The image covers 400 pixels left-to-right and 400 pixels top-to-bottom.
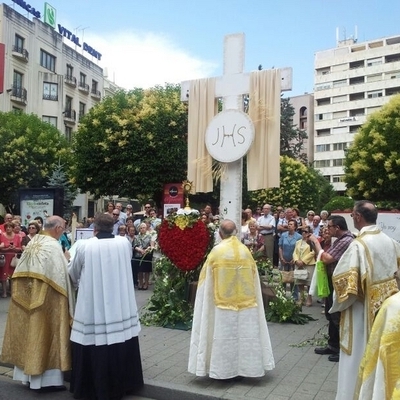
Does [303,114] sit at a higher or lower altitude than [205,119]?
higher

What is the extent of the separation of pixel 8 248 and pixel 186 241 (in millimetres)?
4466

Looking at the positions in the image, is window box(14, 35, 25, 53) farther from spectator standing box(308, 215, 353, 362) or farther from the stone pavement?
spectator standing box(308, 215, 353, 362)

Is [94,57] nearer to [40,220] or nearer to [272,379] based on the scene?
[40,220]

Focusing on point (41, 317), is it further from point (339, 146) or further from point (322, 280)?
point (339, 146)

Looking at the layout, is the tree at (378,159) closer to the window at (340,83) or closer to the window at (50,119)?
the window at (50,119)

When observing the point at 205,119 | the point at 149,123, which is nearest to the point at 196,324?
the point at 205,119

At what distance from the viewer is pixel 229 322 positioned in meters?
5.39

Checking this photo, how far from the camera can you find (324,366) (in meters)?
6.32

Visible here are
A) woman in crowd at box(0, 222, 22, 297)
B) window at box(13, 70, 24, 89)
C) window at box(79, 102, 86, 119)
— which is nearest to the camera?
woman in crowd at box(0, 222, 22, 297)

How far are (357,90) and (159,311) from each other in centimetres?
6265

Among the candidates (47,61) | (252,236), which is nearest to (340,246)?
(252,236)

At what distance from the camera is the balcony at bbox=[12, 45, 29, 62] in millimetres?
38062

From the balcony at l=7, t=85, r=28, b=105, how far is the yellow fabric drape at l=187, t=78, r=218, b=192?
1278 inches

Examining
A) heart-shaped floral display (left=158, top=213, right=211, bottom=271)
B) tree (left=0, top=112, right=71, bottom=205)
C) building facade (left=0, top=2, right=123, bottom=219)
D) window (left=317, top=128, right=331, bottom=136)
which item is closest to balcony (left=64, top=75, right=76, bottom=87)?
building facade (left=0, top=2, right=123, bottom=219)
